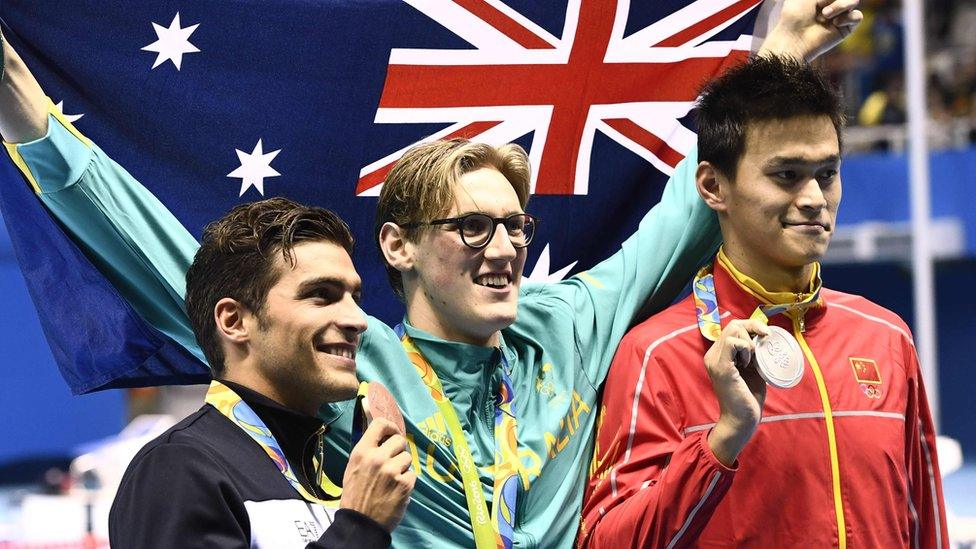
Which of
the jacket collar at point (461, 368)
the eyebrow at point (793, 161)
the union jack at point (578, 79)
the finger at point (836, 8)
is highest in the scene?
the finger at point (836, 8)

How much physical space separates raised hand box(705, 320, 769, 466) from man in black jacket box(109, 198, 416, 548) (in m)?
0.68

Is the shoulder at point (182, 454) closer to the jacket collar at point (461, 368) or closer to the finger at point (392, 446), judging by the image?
the finger at point (392, 446)

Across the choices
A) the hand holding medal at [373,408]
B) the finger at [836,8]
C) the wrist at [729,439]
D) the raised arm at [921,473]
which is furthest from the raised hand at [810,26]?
the hand holding medal at [373,408]

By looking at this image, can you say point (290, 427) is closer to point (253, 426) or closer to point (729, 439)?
point (253, 426)

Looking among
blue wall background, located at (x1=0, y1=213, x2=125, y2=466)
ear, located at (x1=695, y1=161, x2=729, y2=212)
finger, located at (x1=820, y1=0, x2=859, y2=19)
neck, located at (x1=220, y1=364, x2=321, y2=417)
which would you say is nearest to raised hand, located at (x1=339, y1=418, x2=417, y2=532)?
neck, located at (x1=220, y1=364, x2=321, y2=417)

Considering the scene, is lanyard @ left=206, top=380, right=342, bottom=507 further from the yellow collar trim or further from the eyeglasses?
the yellow collar trim

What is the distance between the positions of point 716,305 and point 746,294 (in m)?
0.07

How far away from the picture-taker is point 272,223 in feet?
8.99

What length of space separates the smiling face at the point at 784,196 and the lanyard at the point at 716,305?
0.05 m

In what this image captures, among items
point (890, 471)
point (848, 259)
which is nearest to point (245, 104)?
point (890, 471)

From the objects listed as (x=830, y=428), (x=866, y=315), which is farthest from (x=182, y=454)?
(x=866, y=315)

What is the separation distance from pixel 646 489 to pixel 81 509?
5025mm

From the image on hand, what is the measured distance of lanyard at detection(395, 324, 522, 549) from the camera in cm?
294

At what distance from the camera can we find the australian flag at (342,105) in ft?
11.0
